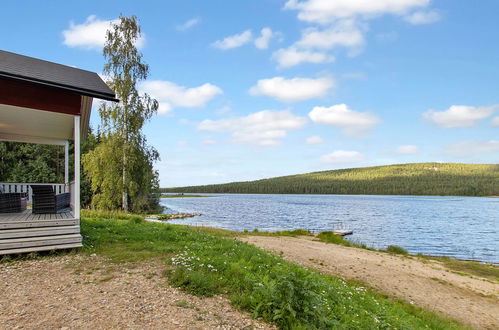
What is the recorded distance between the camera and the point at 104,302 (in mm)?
4824

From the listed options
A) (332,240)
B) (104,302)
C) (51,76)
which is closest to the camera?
(104,302)

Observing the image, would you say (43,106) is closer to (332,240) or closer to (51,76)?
(51,76)

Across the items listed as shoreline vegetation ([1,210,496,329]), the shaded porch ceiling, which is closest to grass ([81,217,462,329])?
shoreline vegetation ([1,210,496,329])

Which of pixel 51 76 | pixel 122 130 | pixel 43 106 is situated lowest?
pixel 43 106

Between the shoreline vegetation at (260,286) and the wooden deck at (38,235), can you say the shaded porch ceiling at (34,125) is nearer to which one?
the wooden deck at (38,235)

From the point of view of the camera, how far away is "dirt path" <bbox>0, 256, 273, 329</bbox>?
4.25m

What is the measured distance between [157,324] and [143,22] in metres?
25.8

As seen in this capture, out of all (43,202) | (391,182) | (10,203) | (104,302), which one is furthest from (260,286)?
(391,182)

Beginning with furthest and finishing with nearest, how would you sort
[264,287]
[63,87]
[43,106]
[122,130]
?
[122,130], [43,106], [63,87], [264,287]

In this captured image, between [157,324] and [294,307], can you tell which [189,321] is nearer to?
[157,324]

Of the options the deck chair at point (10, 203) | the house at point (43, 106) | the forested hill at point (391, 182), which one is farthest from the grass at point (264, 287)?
the forested hill at point (391, 182)

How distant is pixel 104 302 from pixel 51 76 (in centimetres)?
633

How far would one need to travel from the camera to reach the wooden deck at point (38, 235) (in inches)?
283

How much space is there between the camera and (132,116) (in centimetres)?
2411
